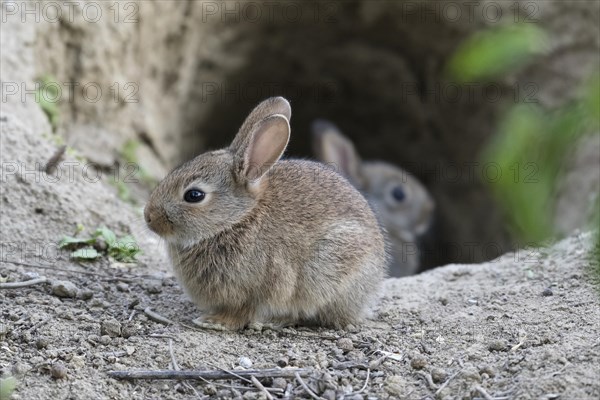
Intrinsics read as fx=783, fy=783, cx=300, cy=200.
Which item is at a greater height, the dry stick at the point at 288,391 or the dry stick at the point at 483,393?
the dry stick at the point at 483,393

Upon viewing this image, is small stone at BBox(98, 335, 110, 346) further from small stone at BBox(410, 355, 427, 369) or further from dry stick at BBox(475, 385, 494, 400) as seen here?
dry stick at BBox(475, 385, 494, 400)

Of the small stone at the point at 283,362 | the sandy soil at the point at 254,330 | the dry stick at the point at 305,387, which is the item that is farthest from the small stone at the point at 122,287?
the dry stick at the point at 305,387

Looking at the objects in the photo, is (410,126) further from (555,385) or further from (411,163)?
(555,385)

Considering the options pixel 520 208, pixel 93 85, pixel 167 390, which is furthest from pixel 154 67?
pixel 520 208

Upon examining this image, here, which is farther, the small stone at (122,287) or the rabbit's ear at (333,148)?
the rabbit's ear at (333,148)

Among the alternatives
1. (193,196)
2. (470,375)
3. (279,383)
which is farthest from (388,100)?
(279,383)

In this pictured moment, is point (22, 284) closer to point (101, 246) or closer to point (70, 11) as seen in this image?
point (101, 246)

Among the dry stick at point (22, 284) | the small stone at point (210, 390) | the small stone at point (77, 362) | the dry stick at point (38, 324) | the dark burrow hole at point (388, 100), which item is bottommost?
the small stone at point (77, 362)

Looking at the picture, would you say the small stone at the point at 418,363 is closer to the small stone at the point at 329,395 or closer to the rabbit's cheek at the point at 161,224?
the small stone at the point at 329,395
